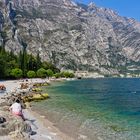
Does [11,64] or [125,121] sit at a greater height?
[11,64]

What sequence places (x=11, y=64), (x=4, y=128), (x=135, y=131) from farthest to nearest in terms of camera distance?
(x=11, y=64)
(x=135, y=131)
(x=4, y=128)

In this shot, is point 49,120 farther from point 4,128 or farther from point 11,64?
point 11,64

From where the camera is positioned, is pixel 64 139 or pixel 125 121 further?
pixel 125 121

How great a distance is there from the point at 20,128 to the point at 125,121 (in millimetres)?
19163

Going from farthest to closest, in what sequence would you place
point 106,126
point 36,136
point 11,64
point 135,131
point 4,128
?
point 11,64 < point 106,126 < point 135,131 < point 36,136 < point 4,128

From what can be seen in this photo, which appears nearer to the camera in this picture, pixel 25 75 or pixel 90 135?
pixel 90 135

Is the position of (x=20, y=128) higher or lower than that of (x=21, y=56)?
lower

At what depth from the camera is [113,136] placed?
3247 cm

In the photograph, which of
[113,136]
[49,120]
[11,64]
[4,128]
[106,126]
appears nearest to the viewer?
[4,128]

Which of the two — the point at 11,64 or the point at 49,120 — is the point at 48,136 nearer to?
the point at 49,120

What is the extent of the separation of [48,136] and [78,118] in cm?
1395

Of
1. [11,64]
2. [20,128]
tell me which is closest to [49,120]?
[20,128]

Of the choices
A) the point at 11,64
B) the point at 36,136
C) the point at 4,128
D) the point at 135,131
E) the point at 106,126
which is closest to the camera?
the point at 4,128

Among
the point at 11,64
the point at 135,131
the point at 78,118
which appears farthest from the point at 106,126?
the point at 11,64
